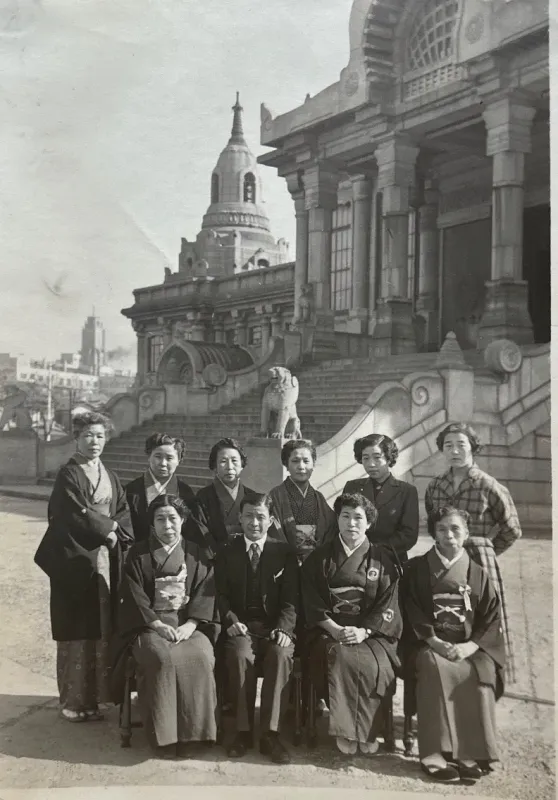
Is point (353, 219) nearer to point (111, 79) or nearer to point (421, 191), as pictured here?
point (421, 191)

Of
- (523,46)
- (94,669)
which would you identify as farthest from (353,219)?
(94,669)

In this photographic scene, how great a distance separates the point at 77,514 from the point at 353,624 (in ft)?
5.48

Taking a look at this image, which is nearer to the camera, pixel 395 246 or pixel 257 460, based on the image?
pixel 257 460

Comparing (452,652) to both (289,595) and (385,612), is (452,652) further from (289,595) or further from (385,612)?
(289,595)

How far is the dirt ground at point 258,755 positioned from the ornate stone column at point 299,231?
11.5 metres

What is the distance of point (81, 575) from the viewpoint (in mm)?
5094

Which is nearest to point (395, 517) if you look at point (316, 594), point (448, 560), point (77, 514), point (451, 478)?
point (451, 478)

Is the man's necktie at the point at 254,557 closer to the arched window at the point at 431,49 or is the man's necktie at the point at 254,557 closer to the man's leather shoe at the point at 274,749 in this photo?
the man's leather shoe at the point at 274,749

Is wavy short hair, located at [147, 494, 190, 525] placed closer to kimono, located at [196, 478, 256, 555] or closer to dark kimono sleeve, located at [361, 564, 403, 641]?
kimono, located at [196, 478, 256, 555]

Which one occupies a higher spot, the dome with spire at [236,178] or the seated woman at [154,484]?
the dome with spire at [236,178]

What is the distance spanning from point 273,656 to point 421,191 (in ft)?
42.7

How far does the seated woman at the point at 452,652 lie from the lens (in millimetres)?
4391

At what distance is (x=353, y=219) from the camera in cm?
1748

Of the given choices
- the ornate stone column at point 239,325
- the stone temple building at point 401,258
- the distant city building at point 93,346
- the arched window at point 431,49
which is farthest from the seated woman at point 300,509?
the ornate stone column at point 239,325
